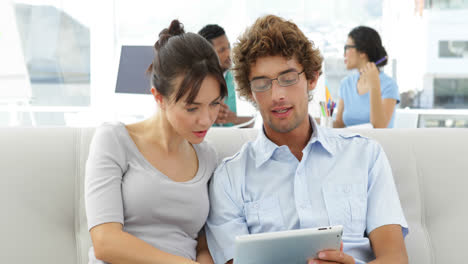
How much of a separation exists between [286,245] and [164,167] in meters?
0.44

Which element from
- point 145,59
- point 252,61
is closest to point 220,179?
point 252,61

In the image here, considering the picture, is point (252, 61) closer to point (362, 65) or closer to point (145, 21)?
point (362, 65)

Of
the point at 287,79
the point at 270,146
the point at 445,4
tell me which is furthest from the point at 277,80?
the point at 445,4

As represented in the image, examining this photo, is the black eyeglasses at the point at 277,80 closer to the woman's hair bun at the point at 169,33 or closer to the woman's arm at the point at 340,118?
the woman's hair bun at the point at 169,33

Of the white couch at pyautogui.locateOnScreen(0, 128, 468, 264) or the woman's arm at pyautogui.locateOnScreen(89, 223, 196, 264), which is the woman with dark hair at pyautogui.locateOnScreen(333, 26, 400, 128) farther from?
the woman's arm at pyautogui.locateOnScreen(89, 223, 196, 264)

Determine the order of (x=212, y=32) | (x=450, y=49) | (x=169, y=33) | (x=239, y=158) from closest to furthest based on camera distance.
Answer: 1. (x=169, y=33)
2. (x=239, y=158)
3. (x=212, y=32)
4. (x=450, y=49)

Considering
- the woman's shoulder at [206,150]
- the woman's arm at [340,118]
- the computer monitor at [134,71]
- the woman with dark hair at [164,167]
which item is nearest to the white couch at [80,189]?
the woman's shoulder at [206,150]

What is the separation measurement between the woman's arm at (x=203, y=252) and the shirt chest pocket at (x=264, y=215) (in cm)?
14

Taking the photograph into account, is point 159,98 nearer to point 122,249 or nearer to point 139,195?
point 139,195

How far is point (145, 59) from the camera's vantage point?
1.92 m

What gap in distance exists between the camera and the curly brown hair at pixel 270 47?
1.54m

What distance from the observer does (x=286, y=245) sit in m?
1.10

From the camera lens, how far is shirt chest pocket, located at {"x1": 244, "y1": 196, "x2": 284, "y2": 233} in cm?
144

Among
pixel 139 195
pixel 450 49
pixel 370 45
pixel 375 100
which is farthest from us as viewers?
pixel 450 49
